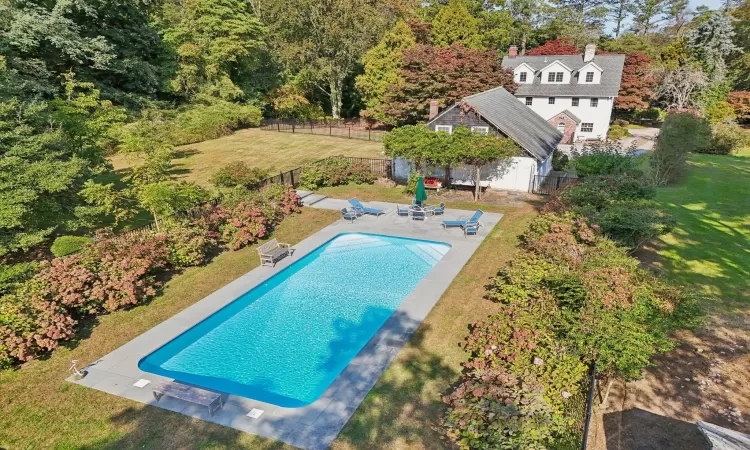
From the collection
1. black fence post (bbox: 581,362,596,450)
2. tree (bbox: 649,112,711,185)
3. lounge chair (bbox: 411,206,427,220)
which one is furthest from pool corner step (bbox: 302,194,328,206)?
tree (bbox: 649,112,711,185)

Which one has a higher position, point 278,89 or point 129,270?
point 278,89

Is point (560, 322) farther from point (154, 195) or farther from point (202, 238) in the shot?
point (154, 195)

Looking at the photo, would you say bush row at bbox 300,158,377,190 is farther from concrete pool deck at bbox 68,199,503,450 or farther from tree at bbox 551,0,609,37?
tree at bbox 551,0,609,37

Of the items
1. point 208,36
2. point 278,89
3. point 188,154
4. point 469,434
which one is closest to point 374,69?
point 278,89

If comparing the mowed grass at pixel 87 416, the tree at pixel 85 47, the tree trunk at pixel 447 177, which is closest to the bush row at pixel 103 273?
the mowed grass at pixel 87 416

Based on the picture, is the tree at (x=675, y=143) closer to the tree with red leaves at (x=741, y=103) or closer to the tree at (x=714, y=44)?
the tree with red leaves at (x=741, y=103)
